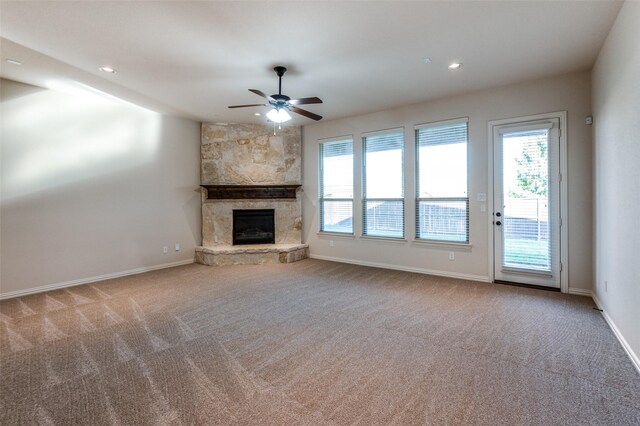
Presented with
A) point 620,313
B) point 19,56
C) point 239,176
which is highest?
point 19,56

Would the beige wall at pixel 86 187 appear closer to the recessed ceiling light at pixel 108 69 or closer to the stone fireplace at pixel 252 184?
the stone fireplace at pixel 252 184

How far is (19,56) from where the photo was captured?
3.27 metres

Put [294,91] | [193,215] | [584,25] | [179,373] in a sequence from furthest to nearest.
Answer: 1. [193,215]
2. [294,91]
3. [584,25]
4. [179,373]

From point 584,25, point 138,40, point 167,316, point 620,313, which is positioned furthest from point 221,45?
point 620,313

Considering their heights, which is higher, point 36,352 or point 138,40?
point 138,40

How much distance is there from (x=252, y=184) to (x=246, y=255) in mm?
1512

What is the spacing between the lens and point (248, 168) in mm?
6363

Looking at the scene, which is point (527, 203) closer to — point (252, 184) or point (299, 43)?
point (299, 43)

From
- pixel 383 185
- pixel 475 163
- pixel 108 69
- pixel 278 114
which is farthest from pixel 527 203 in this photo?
pixel 108 69

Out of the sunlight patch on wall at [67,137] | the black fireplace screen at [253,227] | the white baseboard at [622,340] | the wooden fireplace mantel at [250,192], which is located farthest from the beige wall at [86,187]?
the white baseboard at [622,340]

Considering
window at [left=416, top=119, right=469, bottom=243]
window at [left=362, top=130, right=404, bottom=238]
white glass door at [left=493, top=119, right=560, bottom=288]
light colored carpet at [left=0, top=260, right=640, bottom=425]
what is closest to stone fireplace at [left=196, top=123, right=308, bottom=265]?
window at [left=362, top=130, right=404, bottom=238]

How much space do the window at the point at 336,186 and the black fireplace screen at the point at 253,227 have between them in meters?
1.14

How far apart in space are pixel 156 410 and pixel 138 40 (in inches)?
128

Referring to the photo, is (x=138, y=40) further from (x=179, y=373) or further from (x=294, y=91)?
(x=179, y=373)
